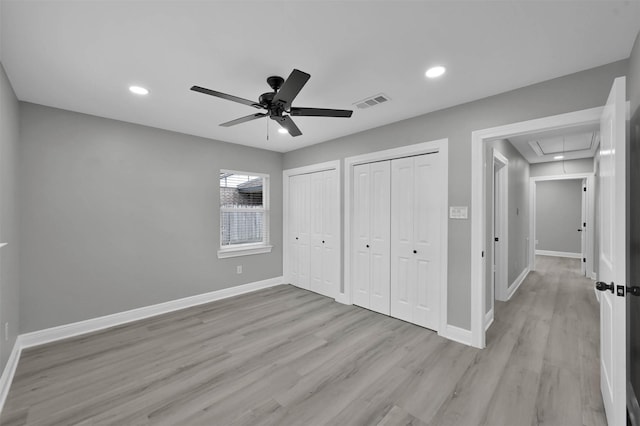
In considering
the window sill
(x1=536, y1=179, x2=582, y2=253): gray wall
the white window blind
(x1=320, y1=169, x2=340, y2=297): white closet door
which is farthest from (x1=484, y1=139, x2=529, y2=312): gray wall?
the white window blind

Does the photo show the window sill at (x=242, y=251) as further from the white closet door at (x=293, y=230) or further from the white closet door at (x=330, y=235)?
the white closet door at (x=330, y=235)

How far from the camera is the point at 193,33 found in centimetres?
176

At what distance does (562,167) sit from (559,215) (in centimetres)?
268

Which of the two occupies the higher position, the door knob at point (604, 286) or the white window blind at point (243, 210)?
the white window blind at point (243, 210)

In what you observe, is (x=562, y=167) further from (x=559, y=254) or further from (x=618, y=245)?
(x=618, y=245)

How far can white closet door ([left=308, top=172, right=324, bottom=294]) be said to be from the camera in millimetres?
4516

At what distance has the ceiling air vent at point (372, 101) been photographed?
2689 mm

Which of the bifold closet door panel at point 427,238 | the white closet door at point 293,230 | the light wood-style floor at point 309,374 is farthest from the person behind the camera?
the white closet door at point 293,230

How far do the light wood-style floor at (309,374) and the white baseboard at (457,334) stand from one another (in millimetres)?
88

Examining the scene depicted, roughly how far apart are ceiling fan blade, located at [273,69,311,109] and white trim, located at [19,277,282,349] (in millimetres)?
3244

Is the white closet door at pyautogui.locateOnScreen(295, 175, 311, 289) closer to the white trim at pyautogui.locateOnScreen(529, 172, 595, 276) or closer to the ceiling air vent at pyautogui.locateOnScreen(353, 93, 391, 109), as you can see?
the ceiling air vent at pyautogui.locateOnScreen(353, 93, 391, 109)

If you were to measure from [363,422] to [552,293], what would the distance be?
→ 459 cm

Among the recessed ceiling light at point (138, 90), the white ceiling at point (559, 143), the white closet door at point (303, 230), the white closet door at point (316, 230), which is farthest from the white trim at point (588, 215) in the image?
the recessed ceiling light at point (138, 90)

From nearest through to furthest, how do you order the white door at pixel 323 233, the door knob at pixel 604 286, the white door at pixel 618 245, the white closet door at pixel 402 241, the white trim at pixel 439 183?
1. the white door at pixel 618 245
2. the door knob at pixel 604 286
3. the white trim at pixel 439 183
4. the white closet door at pixel 402 241
5. the white door at pixel 323 233
